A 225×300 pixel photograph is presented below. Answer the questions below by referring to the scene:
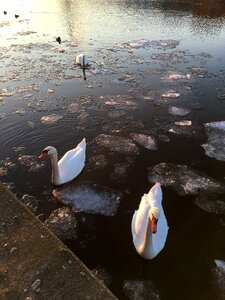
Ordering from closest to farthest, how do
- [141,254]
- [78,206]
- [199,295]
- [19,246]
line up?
[19,246] < [199,295] < [141,254] < [78,206]

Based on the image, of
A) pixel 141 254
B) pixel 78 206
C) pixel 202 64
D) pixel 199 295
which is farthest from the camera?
pixel 202 64

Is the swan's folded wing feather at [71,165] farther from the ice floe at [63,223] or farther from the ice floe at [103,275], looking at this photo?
the ice floe at [103,275]

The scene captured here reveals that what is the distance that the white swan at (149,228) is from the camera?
6469mm

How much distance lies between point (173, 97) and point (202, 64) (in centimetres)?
475

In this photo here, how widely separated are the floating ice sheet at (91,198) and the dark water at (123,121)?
0.60ft

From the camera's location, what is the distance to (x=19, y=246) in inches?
237

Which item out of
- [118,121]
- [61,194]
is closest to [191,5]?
[118,121]

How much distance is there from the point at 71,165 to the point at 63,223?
6.70 feet

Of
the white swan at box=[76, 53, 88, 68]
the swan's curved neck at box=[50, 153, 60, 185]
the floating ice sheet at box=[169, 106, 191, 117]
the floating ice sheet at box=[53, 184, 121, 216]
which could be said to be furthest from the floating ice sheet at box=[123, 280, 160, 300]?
the white swan at box=[76, 53, 88, 68]

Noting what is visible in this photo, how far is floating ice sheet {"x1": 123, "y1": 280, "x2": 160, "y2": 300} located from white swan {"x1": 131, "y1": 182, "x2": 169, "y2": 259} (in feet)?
1.89

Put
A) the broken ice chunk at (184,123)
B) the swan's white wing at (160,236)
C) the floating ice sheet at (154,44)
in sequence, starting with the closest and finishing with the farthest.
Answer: the swan's white wing at (160,236) < the broken ice chunk at (184,123) < the floating ice sheet at (154,44)

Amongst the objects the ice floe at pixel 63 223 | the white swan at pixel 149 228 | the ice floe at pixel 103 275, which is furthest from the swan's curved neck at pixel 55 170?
the ice floe at pixel 103 275

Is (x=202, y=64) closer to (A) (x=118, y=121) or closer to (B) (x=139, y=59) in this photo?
(B) (x=139, y=59)

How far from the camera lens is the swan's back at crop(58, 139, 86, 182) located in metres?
9.33
